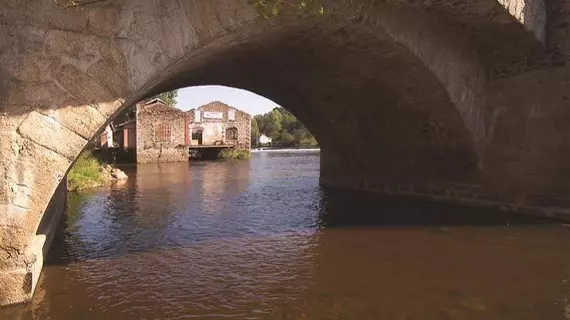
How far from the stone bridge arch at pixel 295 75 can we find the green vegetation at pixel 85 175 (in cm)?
636

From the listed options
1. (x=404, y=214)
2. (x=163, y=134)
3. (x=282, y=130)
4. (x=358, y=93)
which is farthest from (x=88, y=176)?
(x=282, y=130)

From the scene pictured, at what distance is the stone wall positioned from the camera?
104 feet

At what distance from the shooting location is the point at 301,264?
6195 millimetres

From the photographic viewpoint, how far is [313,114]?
13828mm

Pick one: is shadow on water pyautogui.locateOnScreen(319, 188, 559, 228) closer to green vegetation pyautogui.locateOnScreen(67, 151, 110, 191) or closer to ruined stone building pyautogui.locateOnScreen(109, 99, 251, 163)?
green vegetation pyautogui.locateOnScreen(67, 151, 110, 191)

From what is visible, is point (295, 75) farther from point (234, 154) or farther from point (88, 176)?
point (234, 154)

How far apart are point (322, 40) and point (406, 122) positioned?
4.32 metres

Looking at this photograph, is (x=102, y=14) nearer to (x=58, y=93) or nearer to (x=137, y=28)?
(x=137, y=28)

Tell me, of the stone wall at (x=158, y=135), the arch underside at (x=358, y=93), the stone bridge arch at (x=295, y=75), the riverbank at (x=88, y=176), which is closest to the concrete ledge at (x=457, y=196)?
the stone bridge arch at (x=295, y=75)

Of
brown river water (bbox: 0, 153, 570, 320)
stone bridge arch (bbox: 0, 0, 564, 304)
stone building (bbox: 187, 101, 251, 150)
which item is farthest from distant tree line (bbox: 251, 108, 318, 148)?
brown river water (bbox: 0, 153, 570, 320)

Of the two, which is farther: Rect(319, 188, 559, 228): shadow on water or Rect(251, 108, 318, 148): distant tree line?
Rect(251, 108, 318, 148): distant tree line

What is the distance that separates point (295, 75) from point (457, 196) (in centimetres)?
519

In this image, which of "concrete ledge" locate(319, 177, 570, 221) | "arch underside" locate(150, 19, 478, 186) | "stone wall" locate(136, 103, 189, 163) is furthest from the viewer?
"stone wall" locate(136, 103, 189, 163)

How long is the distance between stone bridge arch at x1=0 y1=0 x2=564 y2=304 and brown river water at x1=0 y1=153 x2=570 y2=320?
126 centimetres
